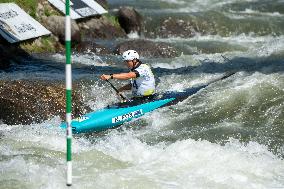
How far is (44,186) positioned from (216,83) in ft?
19.1

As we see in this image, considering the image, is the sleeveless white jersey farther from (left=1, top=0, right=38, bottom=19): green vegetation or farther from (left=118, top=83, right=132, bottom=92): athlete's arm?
(left=1, top=0, right=38, bottom=19): green vegetation

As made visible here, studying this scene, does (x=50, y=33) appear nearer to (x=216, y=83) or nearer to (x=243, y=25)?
(x=216, y=83)

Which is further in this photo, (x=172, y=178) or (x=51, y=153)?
(x=51, y=153)

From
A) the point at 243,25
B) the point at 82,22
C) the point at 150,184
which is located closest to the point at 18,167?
the point at 150,184

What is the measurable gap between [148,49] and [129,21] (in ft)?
10.8

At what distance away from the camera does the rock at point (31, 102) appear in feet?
29.3

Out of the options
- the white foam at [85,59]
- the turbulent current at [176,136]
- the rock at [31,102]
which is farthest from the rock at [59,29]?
the rock at [31,102]

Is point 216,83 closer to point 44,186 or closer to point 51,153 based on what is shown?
point 51,153

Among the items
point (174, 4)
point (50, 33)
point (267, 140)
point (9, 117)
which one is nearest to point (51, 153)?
point (9, 117)

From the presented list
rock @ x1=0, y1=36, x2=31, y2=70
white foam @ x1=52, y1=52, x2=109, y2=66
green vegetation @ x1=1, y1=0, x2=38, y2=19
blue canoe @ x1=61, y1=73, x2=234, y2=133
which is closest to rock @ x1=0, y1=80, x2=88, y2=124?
blue canoe @ x1=61, y1=73, x2=234, y2=133

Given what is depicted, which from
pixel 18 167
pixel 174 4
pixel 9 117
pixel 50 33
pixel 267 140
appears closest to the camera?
pixel 18 167

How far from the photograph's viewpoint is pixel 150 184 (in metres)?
6.29

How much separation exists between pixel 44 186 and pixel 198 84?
589 centimetres

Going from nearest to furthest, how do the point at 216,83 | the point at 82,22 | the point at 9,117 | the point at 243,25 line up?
1. the point at 9,117
2. the point at 216,83
3. the point at 82,22
4. the point at 243,25
